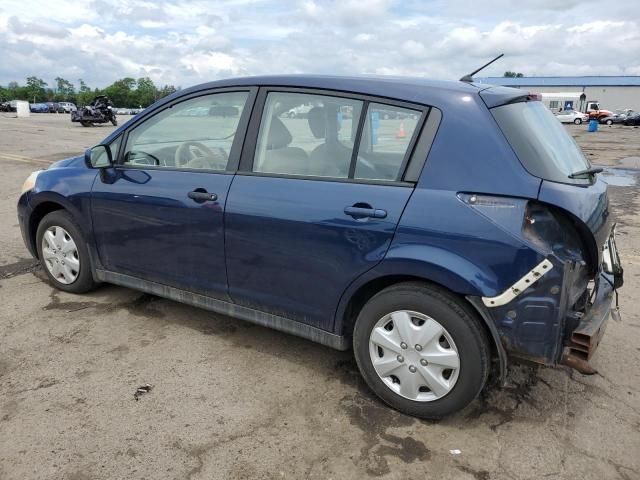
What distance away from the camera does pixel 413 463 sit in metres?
2.46

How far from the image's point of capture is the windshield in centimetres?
252

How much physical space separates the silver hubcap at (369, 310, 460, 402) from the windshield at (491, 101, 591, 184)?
91 centimetres

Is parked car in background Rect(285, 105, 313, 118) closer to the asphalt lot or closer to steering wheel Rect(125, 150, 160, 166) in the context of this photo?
steering wheel Rect(125, 150, 160, 166)

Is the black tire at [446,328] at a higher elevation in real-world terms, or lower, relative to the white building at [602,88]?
lower

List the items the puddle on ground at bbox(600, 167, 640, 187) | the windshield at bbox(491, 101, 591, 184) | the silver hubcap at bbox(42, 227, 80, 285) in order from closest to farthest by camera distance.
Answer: the windshield at bbox(491, 101, 591, 184) → the silver hubcap at bbox(42, 227, 80, 285) → the puddle on ground at bbox(600, 167, 640, 187)

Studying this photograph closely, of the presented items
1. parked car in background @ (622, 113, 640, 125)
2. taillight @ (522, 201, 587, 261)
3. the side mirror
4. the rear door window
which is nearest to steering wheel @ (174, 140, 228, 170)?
the rear door window

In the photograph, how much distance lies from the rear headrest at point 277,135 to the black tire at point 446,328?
42.6 inches

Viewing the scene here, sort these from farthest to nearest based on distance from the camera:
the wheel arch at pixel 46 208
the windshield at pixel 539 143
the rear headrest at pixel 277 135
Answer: the wheel arch at pixel 46 208, the rear headrest at pixel 277 135, the windshield at pixel 539 143

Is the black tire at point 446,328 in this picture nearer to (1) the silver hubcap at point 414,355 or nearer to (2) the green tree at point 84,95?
(1) the silver hubcap at point 414,355

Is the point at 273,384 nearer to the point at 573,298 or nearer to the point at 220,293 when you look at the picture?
the point at 220,293

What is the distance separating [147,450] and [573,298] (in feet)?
7.15

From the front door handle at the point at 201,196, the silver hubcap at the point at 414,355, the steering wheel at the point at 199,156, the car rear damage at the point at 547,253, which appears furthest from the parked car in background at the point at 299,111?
the silver hubcap at the point at 414,355

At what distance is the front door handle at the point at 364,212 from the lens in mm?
2660

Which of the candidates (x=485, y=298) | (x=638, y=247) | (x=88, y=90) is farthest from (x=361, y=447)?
(x=88, y=90)
